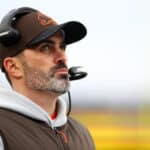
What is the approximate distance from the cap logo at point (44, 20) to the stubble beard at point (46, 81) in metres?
0.17

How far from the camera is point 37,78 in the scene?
2.01 m

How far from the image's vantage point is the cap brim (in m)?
2.04

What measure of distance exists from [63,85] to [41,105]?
101mm

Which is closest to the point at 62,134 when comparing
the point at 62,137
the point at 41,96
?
the point at 62,137

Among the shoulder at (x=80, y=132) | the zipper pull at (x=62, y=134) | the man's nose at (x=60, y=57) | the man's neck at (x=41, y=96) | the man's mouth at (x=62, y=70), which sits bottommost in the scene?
the shoulder at (x=80, y=132)

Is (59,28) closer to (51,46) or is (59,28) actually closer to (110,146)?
(51,46)

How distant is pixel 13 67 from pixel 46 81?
5.5 inches

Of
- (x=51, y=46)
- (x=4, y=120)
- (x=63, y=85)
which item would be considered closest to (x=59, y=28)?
Answer: (x=51, y=46)

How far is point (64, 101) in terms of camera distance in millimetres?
2199

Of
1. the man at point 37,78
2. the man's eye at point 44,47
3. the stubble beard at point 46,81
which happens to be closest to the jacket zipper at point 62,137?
the man at point 37,78

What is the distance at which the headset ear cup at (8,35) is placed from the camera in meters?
2.02

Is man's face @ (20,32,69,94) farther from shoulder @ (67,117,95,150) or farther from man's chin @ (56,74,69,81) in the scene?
shoulder @ (67,117,95,150)

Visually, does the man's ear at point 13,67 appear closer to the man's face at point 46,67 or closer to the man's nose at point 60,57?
the man's face at point 46,67

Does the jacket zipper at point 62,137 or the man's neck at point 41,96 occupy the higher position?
the man's neck at point 41,96
